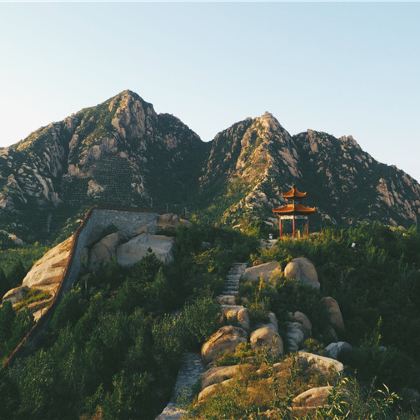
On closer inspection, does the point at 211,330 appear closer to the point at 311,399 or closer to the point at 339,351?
the point at 339,351

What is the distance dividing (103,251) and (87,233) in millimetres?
2099

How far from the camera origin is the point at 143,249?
29.4 m

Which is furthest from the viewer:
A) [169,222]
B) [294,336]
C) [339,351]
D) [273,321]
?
[169,222]

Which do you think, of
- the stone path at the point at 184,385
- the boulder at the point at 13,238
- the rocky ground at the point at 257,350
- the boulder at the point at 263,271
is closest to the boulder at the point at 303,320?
the rocky ground at the point at 257,350

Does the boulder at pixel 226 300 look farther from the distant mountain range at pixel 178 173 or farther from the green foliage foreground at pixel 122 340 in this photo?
the distant mountain range at pixel 178 173

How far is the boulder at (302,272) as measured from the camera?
1027 inches

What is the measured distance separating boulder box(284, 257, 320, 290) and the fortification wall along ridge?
1257cm

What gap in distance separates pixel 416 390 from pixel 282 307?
24.9ft

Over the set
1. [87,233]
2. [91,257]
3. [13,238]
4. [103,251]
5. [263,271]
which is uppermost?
[87,233]

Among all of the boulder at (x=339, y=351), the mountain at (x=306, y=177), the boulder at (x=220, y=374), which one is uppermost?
the mountain at (x=306, y=177)

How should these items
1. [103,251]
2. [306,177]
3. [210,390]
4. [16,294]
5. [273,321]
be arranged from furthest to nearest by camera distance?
[306,177]
[103,251]
[16,294]
[273,321]
[210,390]

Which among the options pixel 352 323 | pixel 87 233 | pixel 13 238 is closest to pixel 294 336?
pixel 352 323

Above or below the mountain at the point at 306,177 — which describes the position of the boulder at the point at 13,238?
below

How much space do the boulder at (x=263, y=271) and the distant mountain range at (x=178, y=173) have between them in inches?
2079
